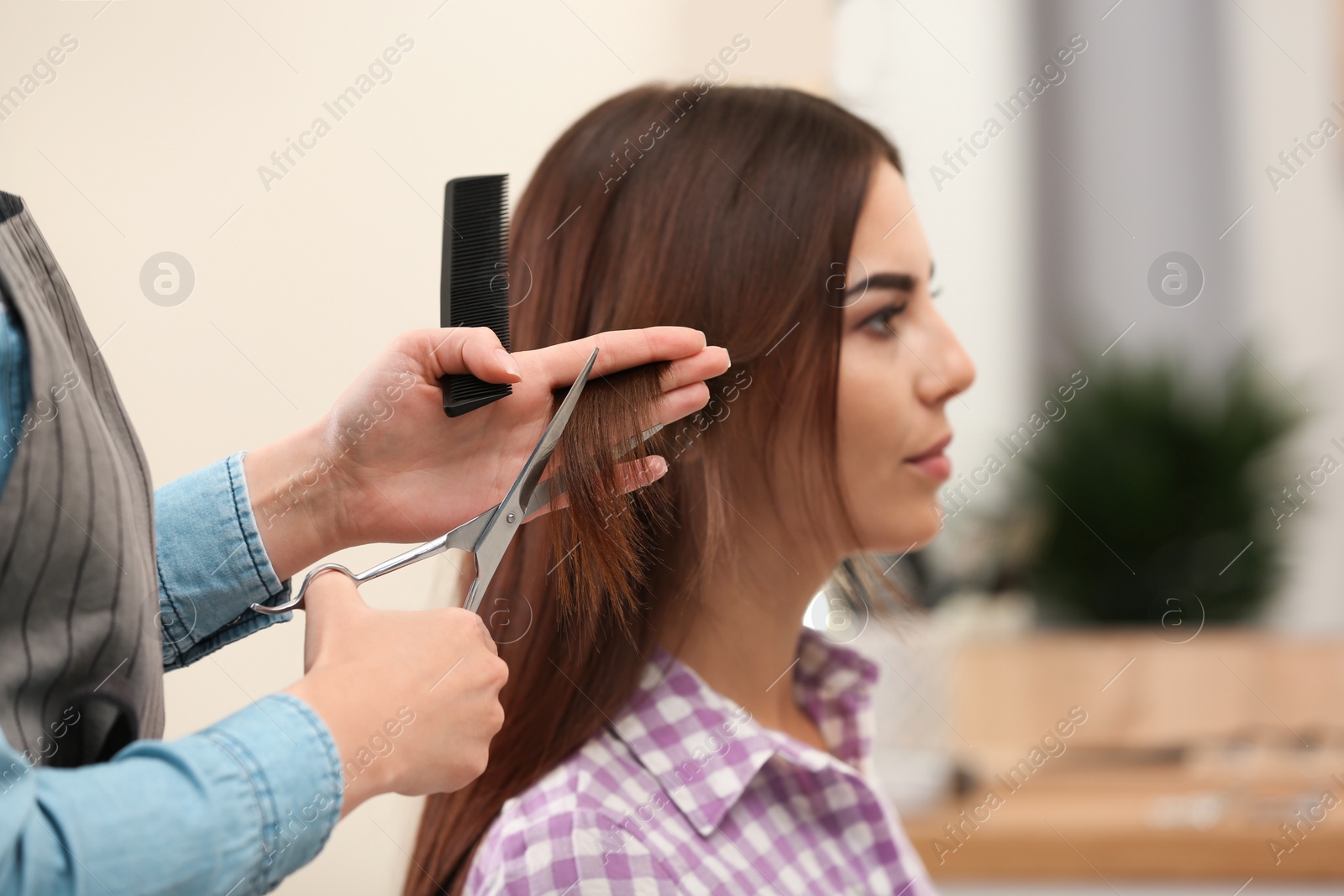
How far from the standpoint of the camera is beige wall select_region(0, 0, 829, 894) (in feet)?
2.71

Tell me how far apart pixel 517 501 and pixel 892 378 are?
0.30m

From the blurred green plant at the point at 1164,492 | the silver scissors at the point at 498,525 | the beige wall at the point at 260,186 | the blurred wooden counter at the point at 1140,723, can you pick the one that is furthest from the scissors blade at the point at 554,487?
the blurred green plant at the point at 1164,492

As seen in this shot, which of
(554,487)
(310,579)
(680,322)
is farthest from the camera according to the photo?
(680,322)

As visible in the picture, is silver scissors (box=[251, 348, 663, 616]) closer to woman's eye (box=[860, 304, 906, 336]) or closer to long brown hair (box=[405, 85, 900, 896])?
long brown hair (box=[405, 85, 900, 896])

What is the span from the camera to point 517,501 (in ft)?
1.70

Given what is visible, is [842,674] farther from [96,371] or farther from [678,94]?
[96,371]

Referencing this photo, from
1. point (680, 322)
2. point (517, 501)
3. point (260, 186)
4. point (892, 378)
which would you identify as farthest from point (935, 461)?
point (260, 186)

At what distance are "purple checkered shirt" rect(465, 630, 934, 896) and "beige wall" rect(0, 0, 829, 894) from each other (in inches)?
12.9

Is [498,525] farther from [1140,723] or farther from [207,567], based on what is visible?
[1140,723]

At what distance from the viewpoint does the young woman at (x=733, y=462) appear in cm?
65

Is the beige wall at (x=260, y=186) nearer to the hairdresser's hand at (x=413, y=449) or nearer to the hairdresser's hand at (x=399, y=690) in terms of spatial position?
the hairdresser's hand at (x=413, y=449)

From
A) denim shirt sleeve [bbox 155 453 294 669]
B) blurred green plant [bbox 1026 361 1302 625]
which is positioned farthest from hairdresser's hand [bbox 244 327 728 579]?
blurred green plant [bbox 1026 361 1302 625]

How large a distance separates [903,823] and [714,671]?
604 millimetres

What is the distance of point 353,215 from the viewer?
92 centimetres
